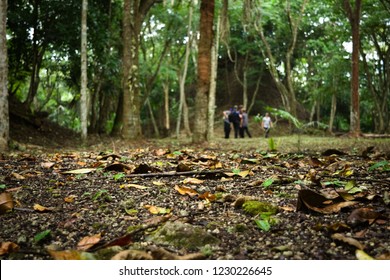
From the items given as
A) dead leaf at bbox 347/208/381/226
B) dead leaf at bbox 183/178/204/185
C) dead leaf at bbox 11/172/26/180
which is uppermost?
dead leaf at bbox 347/208/381/226

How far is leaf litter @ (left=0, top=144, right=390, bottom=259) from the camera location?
1878mm

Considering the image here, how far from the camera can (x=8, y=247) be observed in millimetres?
1982

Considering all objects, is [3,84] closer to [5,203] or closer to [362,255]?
[5,203]

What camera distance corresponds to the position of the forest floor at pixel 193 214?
6.17 ft

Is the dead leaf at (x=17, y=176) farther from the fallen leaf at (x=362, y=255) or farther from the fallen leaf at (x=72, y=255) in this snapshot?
the fallen leaf at (x=362, y=255)

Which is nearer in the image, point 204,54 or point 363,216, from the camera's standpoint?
point 363,216

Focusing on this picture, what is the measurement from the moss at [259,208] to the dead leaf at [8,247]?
4.59 feet

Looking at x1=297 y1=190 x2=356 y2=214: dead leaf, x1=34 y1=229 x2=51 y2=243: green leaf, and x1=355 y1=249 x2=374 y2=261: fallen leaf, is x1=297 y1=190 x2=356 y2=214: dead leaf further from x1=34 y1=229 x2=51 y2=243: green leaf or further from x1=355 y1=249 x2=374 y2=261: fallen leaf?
x1=34 y1=229 x2=51 y2=243: green leaf

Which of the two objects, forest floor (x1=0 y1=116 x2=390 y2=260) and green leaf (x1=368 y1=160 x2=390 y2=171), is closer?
forest floor (x1=0 y1=116 x2=390 y2=260)

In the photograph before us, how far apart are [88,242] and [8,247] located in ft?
1.37

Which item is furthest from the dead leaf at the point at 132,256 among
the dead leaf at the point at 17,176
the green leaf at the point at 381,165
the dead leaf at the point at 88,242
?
the green leaf at the point at 381,165

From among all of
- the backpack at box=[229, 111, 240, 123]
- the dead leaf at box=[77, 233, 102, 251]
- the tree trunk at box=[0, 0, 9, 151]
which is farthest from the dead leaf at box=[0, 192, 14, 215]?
the backpack at box=[229, 111, 240, 123]

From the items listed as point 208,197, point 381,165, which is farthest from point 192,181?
point 381,165
